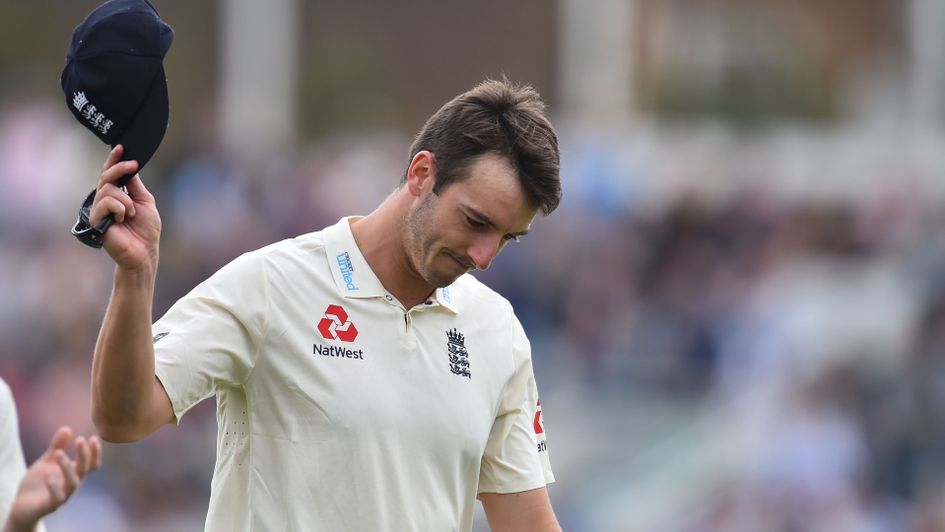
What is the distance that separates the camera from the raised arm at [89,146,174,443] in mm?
3822

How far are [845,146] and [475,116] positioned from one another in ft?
47.5

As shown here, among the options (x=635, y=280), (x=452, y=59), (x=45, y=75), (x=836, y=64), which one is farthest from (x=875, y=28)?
(x=635, y=280)

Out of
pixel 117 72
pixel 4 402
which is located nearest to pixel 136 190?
pixel 117 72

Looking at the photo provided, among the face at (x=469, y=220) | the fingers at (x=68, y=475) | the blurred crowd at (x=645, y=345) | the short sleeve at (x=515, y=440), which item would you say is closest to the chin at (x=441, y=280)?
the face at (x=469, y=220)

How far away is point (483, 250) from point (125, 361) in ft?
3.39

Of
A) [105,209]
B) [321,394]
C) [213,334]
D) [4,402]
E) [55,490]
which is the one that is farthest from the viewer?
[4,402]

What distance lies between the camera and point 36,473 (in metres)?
5.06

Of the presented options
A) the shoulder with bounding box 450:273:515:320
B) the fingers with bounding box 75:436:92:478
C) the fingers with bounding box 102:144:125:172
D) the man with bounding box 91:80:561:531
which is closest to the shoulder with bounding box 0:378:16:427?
the fingers with bounding box 75:436:92:478

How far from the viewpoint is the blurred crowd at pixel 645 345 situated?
12.0 m

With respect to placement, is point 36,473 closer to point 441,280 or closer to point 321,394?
point 321,394

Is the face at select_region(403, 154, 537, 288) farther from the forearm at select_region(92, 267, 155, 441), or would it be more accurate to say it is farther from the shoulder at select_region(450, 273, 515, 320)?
the forearm at select_region(92, 267, 155, 441)

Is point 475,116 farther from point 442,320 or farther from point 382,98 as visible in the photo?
point 382,98

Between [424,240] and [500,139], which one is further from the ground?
[500,139]

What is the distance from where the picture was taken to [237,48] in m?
22.8
